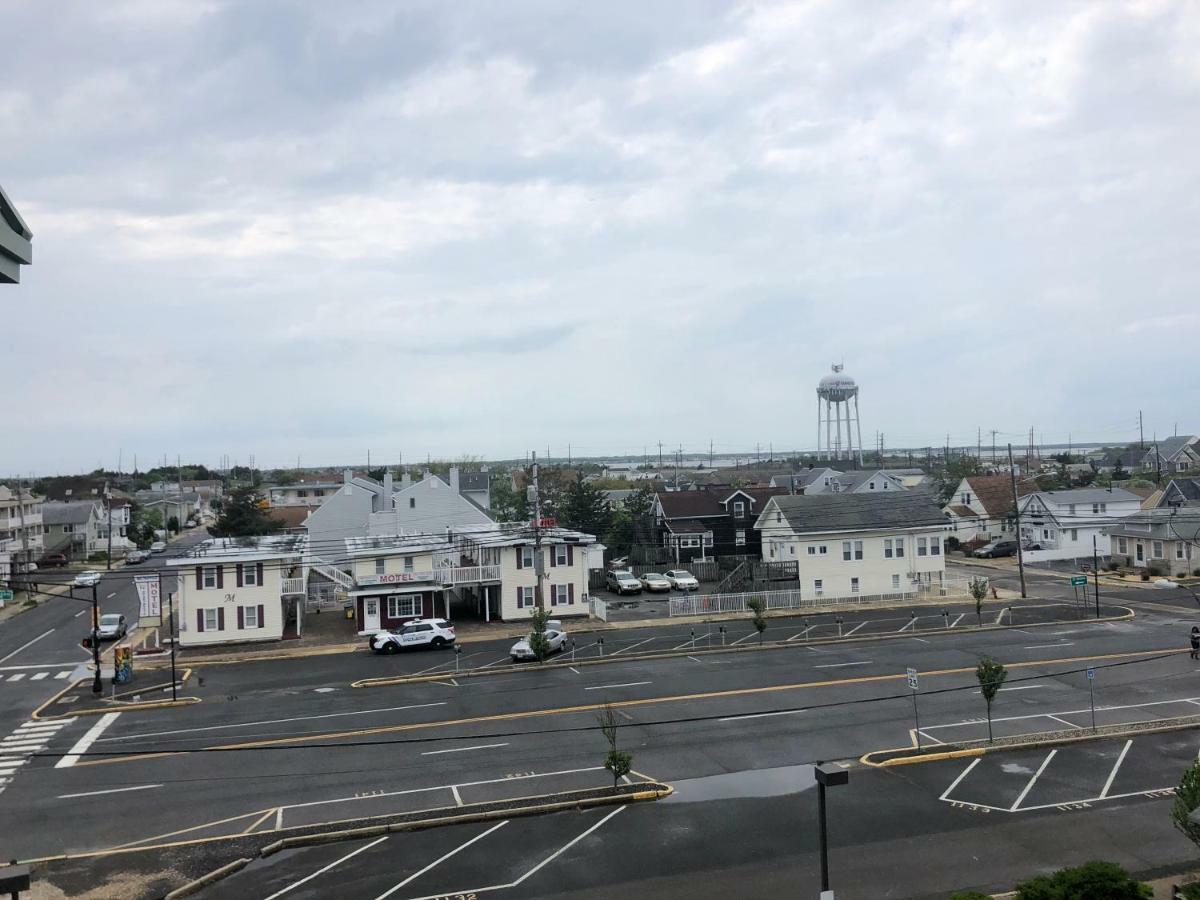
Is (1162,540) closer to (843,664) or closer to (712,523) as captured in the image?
(712,523)

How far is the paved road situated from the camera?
17.6m

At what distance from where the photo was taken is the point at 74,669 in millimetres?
39375

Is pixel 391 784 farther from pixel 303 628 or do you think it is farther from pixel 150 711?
pixel 303 628

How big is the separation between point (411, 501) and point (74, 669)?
29533 millimetres

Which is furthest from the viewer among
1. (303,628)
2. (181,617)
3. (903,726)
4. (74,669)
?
(303,628)

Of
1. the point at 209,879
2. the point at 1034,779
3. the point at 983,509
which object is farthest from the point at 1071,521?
Result: the point at 209,879

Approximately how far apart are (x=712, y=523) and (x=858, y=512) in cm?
1598

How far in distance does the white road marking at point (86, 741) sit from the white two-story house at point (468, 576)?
594 inches

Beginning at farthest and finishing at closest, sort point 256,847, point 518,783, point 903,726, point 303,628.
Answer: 1. point 303,628
2. point 903,726
3. point 518,783
4. point 256,847

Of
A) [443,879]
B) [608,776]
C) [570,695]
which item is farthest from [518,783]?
[570,695]

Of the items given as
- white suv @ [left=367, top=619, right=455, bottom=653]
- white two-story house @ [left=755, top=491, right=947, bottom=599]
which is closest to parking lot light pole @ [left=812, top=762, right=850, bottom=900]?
white suv @ [left=367, top=619, right=455, bottom=653]

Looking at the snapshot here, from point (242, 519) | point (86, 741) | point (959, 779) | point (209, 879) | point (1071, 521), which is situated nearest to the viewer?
point (209, 879)

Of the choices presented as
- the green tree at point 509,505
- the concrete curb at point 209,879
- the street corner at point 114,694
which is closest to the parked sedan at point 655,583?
the green tree at point 509,505

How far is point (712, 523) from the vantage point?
2717 inches
